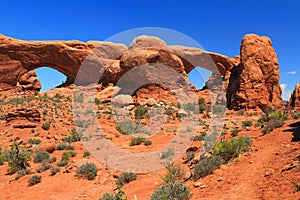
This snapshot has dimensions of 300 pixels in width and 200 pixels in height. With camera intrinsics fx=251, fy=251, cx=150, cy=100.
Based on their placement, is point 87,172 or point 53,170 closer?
point 87,172

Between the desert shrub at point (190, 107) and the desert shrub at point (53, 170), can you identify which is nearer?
the desert shrub at point (53, 170)

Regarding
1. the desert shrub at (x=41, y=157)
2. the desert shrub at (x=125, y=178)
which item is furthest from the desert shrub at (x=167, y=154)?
the desert shrub at (x=41, y=157)

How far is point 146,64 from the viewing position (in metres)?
26.0

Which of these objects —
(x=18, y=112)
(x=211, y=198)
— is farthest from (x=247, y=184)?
(x=18, y=112)

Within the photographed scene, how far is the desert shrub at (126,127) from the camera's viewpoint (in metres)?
17.0

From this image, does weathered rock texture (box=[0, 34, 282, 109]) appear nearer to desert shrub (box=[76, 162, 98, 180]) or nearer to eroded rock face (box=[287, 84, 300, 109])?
eroded rock face (box=[287, 84, 300, 109])

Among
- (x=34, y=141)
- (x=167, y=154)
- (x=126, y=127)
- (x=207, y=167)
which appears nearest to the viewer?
(x=207, y=167)

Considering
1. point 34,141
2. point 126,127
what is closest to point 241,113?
point 126,127

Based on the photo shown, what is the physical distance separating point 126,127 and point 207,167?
12.3 m

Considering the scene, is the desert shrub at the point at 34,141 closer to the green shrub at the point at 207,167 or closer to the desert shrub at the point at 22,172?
the desert shrub at the point at 22,172

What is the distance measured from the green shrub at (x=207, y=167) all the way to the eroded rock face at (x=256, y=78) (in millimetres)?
14523

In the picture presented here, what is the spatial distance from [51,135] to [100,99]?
11092 millimetres

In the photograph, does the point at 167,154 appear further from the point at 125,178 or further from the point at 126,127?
the point at 126,127

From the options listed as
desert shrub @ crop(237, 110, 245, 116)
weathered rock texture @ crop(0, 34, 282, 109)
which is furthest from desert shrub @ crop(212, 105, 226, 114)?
desert shrub @ crop(237, 110, 245, 116)
